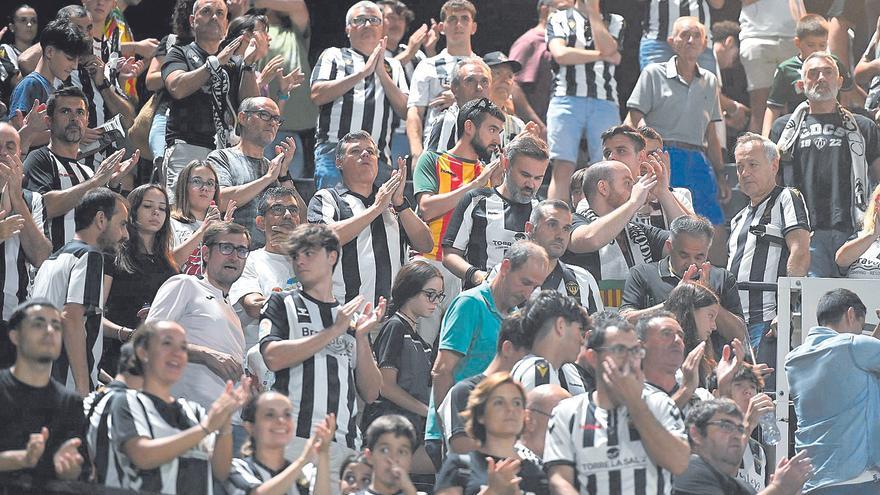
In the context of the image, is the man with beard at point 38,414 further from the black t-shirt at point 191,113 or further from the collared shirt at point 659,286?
the black t-shirt at point 191,113

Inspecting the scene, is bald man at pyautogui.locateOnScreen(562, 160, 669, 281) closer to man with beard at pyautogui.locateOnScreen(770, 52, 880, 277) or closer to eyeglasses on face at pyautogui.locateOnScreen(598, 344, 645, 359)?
man with beard at pyautogui.locateOnScreen(770, 52, 880, 277)

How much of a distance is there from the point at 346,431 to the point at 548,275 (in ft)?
4.83

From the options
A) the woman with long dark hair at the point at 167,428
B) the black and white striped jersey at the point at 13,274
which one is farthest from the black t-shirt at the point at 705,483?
the black and white striped jersey at the point at 13,274

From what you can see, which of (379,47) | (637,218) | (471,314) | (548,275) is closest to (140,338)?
(471,314)

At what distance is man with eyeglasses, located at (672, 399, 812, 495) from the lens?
6375 millimetres

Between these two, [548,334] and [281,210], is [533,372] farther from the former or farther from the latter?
[281,210]

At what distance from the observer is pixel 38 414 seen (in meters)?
5.71

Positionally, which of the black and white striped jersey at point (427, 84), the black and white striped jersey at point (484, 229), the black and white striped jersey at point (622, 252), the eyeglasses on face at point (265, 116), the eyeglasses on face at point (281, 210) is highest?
the black and white striped jersey at point (427, 84)

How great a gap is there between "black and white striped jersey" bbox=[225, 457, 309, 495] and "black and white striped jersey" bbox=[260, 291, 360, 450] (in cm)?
54

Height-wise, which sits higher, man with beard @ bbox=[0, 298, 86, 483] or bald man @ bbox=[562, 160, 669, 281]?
bald man @ bbox=[562, 160, 669, 281]

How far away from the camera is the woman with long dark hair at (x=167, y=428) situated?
18.6ft

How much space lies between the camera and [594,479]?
6.00 metres

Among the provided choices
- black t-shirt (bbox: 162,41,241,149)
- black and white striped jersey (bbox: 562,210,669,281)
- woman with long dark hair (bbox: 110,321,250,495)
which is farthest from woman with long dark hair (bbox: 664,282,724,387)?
black t-shirt (bbox: 162,41,241,149)

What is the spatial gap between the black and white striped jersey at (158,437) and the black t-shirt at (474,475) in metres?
0.91
